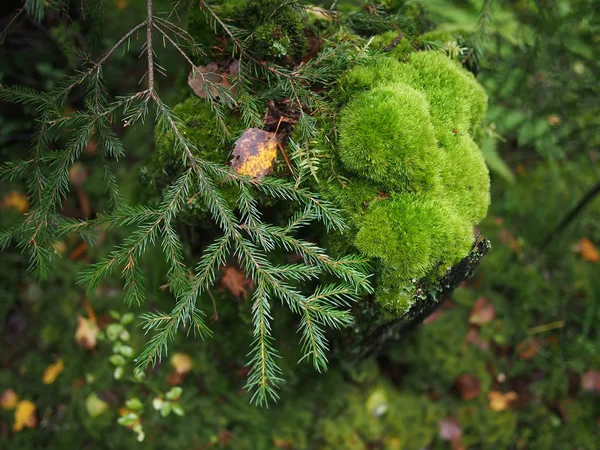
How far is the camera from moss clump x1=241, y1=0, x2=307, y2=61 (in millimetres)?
1645

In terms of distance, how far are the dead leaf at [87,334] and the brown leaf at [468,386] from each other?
283 cm

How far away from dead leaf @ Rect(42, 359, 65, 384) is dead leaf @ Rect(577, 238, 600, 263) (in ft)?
15.0

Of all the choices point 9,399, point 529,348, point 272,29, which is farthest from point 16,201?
point 529,348

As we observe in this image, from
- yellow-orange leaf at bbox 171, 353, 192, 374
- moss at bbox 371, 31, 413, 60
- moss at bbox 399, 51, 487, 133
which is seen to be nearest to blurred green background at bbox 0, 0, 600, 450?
yellow-orange leaf at bbox 171, 353, 192, 374

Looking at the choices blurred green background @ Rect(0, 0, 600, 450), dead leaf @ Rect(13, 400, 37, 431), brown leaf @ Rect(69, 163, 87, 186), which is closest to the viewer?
blurred green background @ Rect(0, 0, 600, 450)

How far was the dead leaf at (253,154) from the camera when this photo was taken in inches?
64.6

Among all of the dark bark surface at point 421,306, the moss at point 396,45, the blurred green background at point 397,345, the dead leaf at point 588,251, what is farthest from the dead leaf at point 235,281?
the dead leaf at point 588,251

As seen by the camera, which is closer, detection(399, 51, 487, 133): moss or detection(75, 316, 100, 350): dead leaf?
detection(399, 51, 487, 133): moss

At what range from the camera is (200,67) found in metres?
1.90

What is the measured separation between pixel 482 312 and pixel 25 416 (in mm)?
3658

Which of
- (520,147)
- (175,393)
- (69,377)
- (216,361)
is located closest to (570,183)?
(520,147)

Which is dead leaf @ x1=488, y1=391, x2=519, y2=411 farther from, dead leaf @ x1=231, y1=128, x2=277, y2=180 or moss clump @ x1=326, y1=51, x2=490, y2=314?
dead leaf @ x1=231, y1=128, x2=277, y2=180

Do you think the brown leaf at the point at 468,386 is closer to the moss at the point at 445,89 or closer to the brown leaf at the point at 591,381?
the brown leaf at the point at 591,381

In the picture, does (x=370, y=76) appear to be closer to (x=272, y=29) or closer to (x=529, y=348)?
(x=272, y=29)
